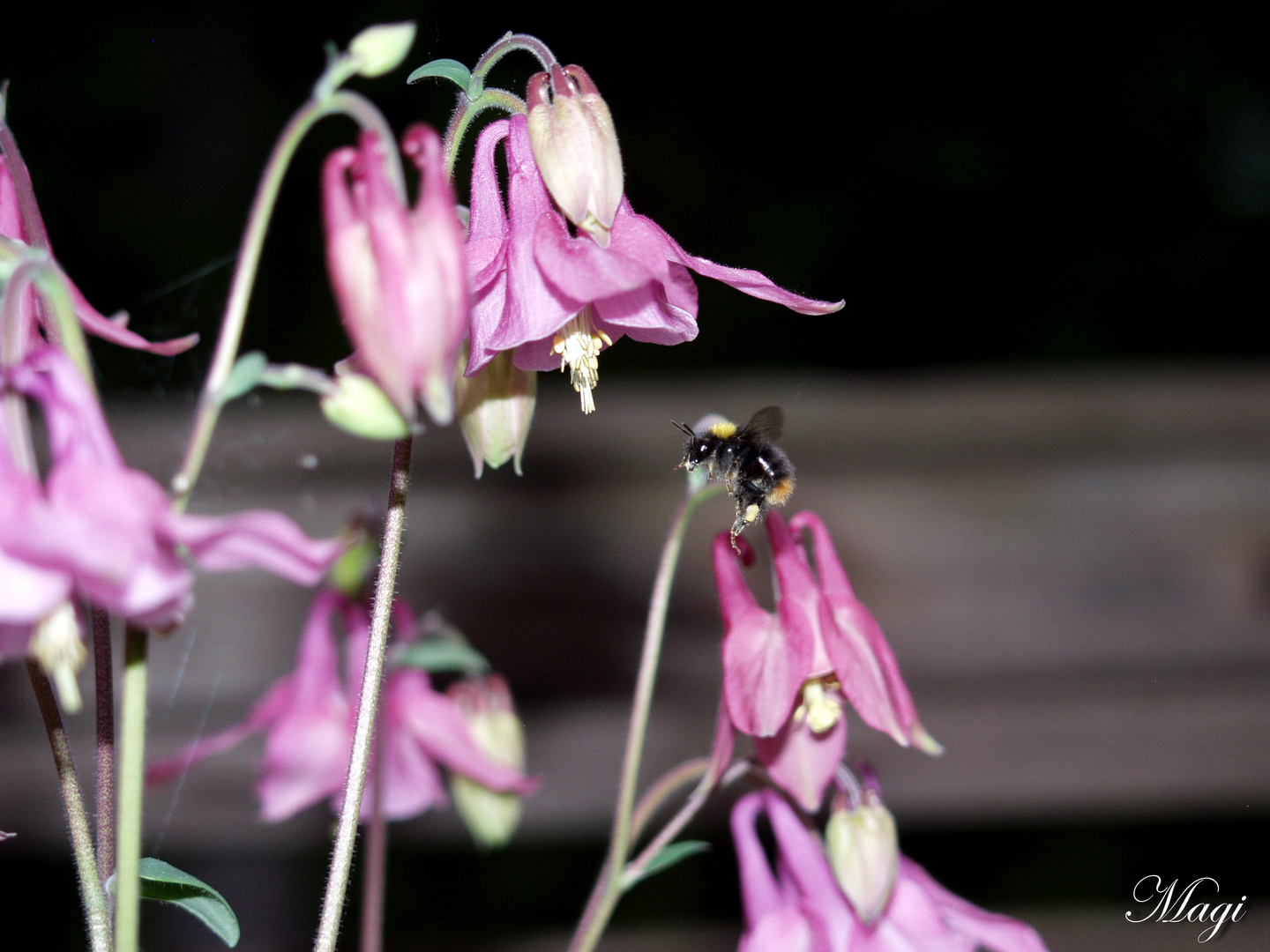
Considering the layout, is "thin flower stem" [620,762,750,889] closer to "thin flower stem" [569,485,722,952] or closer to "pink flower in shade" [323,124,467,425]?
"thin flower stem" [569,485,722,952]

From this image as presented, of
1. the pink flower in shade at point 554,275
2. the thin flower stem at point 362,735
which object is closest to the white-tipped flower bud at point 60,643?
the thin flower stem at point 362,735

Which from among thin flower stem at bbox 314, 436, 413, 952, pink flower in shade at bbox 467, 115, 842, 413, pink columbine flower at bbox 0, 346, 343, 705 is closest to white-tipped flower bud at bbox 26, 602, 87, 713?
pink columbine flower at bbox 0, 346, 343, 705

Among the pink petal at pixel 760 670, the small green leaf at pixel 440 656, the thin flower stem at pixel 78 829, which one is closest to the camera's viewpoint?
A: the thin flower stem at pixel 78 829

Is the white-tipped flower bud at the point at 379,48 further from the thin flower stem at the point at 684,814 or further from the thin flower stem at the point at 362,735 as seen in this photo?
the thin flower stem at the point at 684,814

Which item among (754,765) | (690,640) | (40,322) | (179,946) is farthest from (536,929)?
(40,322)

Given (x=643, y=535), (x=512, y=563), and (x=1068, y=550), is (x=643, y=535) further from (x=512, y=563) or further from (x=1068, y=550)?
(x=1068, y=550)

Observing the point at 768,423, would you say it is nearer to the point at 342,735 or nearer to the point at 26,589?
the point at 342,735
